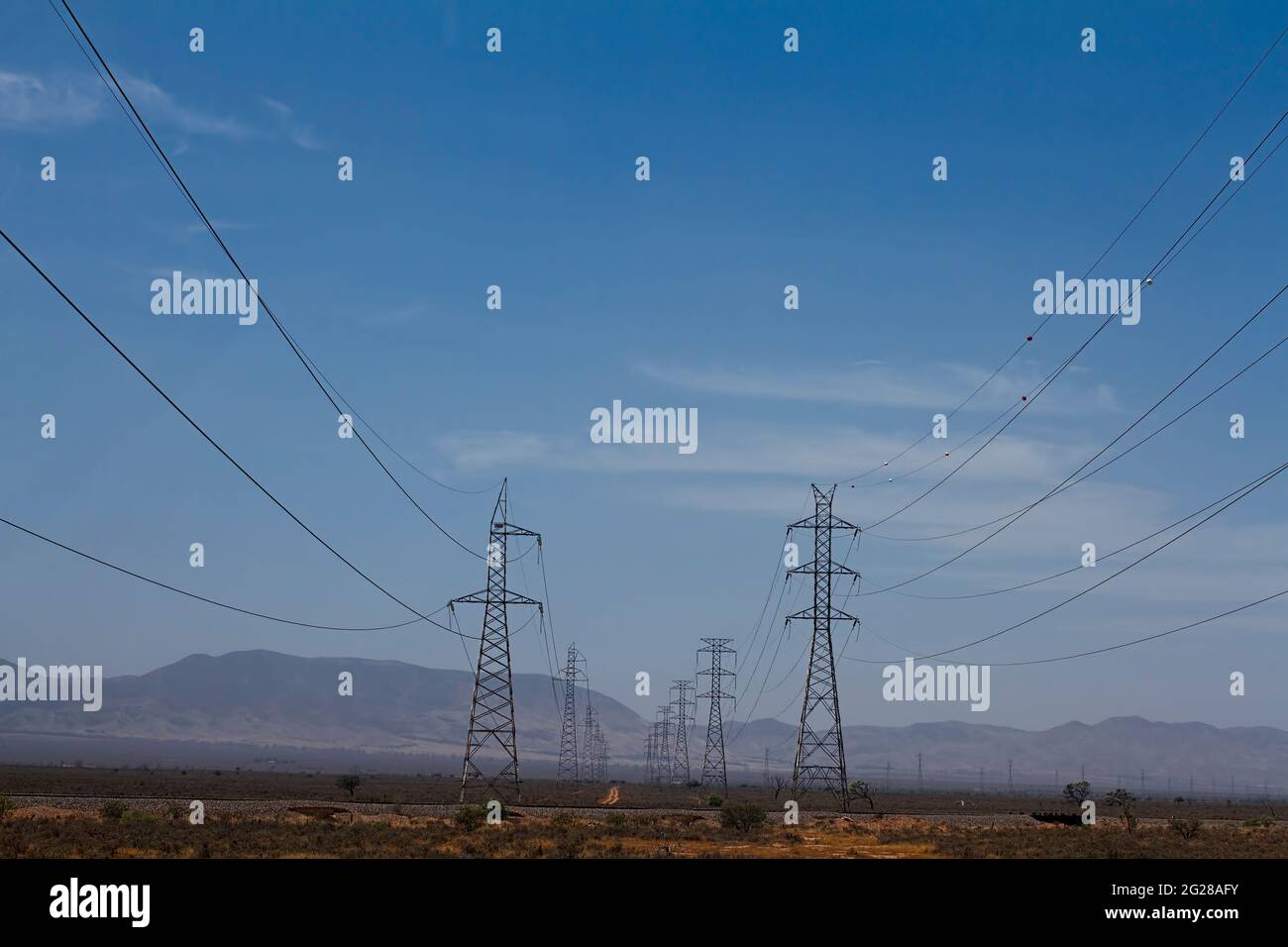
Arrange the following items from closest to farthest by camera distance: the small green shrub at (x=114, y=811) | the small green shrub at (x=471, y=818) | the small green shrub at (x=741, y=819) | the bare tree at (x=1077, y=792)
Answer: the small green shrub at (x=471, y=818), the small green shrub at (x=114, y=811), the small green shrub at (x=741, y=819), the bare tree at (x=1077, y=792)

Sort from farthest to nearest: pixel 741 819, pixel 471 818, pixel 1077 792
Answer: pixel 1077 792 → pixel 741 819 → pixel 471 818

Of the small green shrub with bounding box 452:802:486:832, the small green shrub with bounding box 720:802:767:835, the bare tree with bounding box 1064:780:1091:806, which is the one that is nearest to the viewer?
the small green shrub with bounding box 452:802:486:832

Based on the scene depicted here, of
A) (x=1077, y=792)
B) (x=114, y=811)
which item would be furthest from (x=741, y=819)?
(x=1077, y=792)

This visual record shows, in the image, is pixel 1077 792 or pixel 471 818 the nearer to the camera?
pixel 471 818

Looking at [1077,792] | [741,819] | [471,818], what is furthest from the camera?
[1077,792]

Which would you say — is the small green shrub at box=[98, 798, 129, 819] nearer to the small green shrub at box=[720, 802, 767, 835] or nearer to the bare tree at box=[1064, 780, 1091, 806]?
the small green shrub at box=[720, 802, 767, 835]

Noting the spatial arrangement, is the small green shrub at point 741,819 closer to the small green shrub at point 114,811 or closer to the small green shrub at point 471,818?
the small green shrub at point 471,818

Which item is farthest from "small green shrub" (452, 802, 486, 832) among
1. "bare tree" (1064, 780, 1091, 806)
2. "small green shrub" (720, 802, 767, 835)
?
"bare tree" (1064, 780, 1091, 806)

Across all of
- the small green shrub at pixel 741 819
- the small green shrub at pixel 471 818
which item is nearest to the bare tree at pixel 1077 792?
the small green shrub at pixel 741 819

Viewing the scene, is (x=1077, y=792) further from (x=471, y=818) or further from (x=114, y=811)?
(x=114, y=811)
